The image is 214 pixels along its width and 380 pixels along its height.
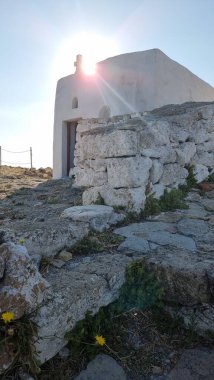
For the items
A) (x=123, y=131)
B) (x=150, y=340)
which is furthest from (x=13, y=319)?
(x=123, y=131)

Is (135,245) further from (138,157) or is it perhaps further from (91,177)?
(91,177)

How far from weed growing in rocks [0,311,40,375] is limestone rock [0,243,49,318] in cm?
5

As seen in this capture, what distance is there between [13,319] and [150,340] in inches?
38.5

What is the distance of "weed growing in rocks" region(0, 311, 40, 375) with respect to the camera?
5.87 feet

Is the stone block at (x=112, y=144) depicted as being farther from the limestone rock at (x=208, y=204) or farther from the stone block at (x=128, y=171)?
the limestone rock at (x=208, y=204)

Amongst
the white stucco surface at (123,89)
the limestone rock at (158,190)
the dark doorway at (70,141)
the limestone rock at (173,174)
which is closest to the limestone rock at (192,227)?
the limestone rock at (158,190)

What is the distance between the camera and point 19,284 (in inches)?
73.8

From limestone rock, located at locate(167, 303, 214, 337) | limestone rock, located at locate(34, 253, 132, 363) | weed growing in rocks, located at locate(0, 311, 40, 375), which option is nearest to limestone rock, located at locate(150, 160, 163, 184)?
limestone rock, located at locate(34, 253, 132, 363)

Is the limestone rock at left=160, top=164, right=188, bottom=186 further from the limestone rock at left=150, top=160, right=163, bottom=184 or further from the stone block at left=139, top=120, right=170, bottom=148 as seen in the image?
the stone block at left=139, top=120, right=170, bottom=148

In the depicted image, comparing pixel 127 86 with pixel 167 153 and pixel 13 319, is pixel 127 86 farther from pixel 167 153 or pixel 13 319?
pixel 13 319

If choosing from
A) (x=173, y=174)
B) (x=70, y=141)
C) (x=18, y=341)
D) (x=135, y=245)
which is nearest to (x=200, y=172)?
(x=173, y=174)

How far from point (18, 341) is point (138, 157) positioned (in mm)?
2488

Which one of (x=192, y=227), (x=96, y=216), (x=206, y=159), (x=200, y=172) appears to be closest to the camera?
(x=96, y=216)

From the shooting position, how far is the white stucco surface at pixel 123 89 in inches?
328
